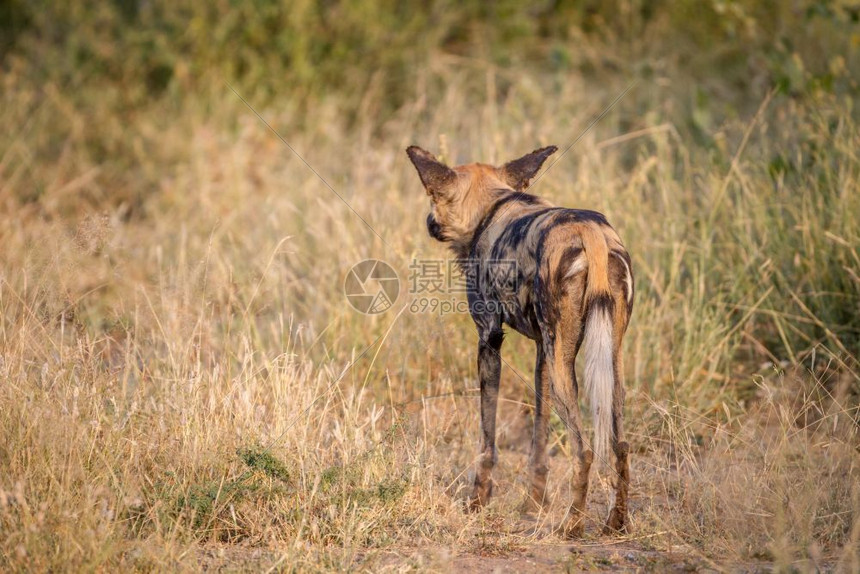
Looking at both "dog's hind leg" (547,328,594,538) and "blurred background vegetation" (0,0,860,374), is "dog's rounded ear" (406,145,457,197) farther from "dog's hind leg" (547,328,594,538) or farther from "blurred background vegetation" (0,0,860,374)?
"blurred background vegetation" (0,0,860,374)

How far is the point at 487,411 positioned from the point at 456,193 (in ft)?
3.59

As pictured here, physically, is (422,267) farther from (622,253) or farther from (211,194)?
(211,194)

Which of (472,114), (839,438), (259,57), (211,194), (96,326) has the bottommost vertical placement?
(839,438)

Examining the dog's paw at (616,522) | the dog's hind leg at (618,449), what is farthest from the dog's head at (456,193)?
the dog's paw at (616,522)

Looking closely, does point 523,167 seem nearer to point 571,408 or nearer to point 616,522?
point 571,408

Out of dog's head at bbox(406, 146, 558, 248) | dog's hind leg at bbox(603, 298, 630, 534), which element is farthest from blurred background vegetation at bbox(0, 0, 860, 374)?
dog's hind leg at bbox(603, 298, 630, 534)

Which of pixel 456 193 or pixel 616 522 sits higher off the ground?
pixel 456 193

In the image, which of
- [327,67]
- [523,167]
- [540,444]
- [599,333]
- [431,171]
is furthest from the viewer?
[327,67]

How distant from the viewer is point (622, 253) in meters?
3.64

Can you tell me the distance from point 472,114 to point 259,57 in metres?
3.01

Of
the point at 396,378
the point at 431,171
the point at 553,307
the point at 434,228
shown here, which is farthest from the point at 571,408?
the point at 396,378

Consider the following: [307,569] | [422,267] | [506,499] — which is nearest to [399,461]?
[506,499]

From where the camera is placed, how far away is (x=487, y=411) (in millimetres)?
4293

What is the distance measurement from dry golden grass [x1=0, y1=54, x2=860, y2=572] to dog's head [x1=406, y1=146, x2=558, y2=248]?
23.5 inches
